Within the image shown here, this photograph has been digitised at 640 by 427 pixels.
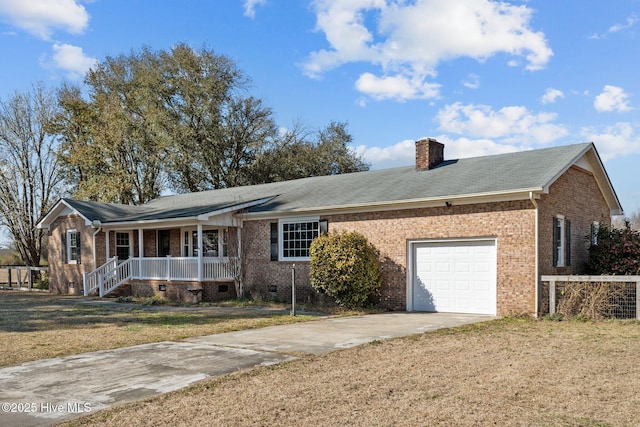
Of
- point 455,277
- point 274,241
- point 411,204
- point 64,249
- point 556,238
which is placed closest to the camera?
point 556,238

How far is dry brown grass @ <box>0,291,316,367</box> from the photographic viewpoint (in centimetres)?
991

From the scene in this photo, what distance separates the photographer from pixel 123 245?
24.4 meters

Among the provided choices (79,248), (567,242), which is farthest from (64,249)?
(567,242)

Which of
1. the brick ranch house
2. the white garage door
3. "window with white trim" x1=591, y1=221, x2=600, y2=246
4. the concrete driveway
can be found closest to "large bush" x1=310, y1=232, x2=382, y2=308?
the brick ranch house

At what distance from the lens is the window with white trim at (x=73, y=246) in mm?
24602

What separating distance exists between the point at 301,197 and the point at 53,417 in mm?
14506

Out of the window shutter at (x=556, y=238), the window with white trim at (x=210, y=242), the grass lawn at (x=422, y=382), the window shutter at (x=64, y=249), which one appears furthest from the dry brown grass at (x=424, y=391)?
the window shutter at (x=64, y=249)

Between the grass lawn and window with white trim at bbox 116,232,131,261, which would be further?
window with white trim at bbox 116,232,131,261

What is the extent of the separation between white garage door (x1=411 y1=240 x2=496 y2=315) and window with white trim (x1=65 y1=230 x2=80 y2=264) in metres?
16.2

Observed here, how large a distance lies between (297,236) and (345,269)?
3391 mm

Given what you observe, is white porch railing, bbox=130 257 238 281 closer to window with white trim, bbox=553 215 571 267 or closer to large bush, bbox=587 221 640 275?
window with white trim, bbox=553 215 571 267

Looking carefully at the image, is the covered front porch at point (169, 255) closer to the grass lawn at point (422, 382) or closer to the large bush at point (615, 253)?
the grass lawn at point (422, 382)

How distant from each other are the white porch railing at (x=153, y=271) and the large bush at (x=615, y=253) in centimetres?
1187

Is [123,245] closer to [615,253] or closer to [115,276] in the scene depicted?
[115,276]
